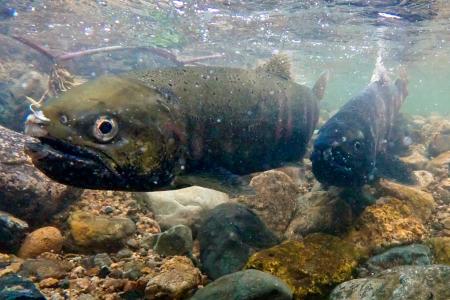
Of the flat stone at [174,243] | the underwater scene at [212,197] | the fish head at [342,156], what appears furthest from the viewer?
the fish head at [342,156]

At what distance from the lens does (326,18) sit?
18.9 m

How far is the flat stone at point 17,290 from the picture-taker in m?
3.03

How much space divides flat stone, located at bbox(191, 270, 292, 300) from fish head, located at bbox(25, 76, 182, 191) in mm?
1179

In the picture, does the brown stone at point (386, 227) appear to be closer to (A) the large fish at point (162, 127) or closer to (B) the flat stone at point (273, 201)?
(B) the flat stone at point (273, 201)

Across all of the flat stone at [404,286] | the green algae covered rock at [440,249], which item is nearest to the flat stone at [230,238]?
the flat stone at [404,286]

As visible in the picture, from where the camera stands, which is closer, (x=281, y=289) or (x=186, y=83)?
(x=281, y=289)

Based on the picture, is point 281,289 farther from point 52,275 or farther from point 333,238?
point 52,275

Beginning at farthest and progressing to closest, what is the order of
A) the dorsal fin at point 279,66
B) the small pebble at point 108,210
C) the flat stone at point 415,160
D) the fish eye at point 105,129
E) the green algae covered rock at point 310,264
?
the flat stone at point 415,160 < the dorsal fin at point 279,66 < the small pebble at point 108,210 < the green algae covered rock at point 310,264 < the fish eye at point 105,129

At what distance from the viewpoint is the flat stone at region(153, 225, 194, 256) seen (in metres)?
4.73

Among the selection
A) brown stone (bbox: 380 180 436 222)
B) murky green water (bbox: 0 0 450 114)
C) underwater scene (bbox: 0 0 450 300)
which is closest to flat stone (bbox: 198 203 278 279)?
underwater scene (bbox: 0 0 450 300)

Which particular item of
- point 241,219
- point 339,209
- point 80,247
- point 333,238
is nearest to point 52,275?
point 80,247

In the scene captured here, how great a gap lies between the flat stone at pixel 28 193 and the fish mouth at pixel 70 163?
273cm

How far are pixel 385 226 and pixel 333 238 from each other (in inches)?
42.7

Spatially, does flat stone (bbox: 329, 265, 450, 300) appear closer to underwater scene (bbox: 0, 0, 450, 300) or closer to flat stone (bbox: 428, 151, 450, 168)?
underwater scene (bbox: 0, 0, 450, 300)
